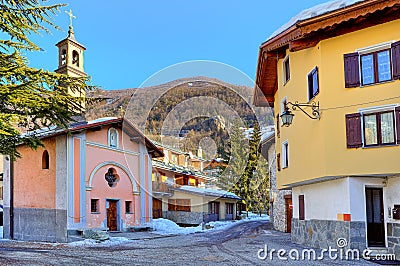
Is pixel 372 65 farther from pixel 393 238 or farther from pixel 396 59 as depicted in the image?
pixel 393 238

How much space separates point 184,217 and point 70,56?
Answer: 15101 mm

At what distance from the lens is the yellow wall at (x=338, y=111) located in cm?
1205

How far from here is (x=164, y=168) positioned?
3219 centimetres

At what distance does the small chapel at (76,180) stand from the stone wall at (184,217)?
751cm

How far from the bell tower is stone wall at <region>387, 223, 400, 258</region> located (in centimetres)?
1799

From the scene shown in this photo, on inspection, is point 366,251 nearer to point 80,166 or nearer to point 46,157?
point 80,166

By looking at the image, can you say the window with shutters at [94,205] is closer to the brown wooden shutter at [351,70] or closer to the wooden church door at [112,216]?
the wooden church door at [112,216]

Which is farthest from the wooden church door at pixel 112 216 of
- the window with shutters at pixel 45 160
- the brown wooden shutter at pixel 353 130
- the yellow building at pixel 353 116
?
the brown wooden shutter at pixel 353 130

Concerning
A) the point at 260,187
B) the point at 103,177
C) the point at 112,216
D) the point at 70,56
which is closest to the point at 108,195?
the point at 103,177

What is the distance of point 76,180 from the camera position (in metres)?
20.0

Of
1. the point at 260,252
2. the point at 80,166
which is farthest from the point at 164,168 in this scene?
the point at 260,252

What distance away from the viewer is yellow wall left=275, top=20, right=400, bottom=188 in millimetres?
12055

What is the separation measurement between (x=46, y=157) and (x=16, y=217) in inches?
145

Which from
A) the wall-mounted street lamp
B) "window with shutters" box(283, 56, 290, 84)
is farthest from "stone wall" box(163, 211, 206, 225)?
the wall-mounted street lamp
